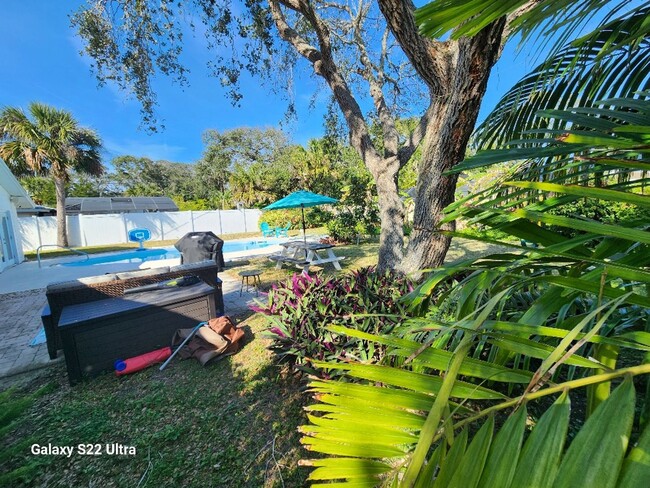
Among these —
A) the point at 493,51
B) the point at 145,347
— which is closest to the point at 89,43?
the point at 145,347

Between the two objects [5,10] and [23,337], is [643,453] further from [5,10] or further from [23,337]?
[5,10]

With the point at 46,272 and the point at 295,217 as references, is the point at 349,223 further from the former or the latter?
the point at 46,272

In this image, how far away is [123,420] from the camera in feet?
8.59

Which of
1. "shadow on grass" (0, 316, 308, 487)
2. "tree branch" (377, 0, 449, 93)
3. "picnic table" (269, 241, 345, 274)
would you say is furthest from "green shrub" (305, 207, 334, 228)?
"shadow on grass" (0, 316, 308, 487)

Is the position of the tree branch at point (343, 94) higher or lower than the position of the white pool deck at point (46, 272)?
higher

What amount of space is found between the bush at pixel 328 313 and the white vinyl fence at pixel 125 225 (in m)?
20.5

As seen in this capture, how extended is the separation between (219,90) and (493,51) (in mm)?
6360

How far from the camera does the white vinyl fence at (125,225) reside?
16781 mm

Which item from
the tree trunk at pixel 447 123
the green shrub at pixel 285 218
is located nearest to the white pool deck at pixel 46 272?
the green shrub at pixel 285 218

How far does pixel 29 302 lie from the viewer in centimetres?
652

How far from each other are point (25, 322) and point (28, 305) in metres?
1.47

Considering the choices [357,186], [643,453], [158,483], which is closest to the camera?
[643,453]

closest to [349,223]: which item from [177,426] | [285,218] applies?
[285,218]

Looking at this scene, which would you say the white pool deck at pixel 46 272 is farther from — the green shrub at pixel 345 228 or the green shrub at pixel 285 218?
the green shrub at pixel 285 218
